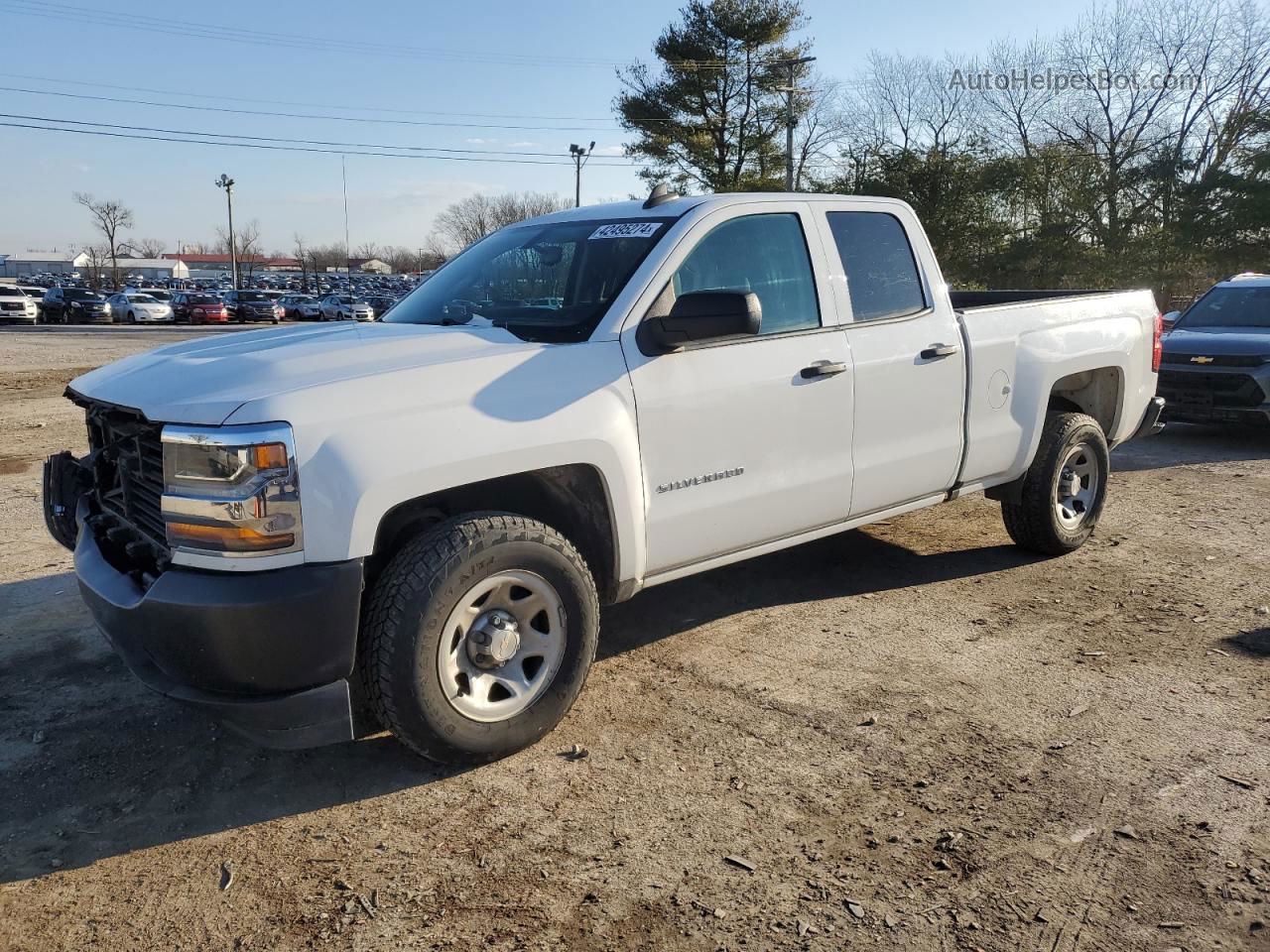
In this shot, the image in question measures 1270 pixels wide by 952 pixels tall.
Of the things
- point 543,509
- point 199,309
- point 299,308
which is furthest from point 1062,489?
point 299,308

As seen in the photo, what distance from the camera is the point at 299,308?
159 ft

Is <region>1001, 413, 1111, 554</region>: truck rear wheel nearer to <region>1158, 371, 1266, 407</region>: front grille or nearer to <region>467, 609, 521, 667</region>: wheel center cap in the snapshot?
<region>467, 609, 521, 667</region>: wheel center cap

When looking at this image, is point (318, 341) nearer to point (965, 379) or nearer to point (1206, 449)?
point (965, 379)

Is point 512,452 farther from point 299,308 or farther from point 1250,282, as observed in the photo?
point 299,308

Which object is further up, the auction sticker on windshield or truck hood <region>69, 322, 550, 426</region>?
the auction sticker on windshield

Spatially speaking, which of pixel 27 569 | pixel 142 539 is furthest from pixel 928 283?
pixel 27 569

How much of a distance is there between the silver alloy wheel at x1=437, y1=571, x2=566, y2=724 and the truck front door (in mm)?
539

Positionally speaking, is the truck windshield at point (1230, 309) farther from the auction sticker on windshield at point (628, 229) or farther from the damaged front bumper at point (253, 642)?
the damaged front bumper at point (253, 642)

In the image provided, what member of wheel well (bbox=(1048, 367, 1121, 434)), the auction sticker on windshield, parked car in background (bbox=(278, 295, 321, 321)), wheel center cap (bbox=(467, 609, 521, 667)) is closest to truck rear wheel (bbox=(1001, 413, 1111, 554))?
wheel well (bbox=(1048, 367, 1121, 434))

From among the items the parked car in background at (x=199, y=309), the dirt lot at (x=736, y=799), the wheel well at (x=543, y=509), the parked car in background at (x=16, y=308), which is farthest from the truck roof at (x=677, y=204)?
the parked car in background at (x=199, y=309)

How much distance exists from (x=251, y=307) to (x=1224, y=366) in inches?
1783

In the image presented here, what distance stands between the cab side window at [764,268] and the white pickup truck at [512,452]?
1 cm

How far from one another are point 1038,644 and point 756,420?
1758 millimetres

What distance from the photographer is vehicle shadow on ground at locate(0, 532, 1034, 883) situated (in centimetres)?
299
